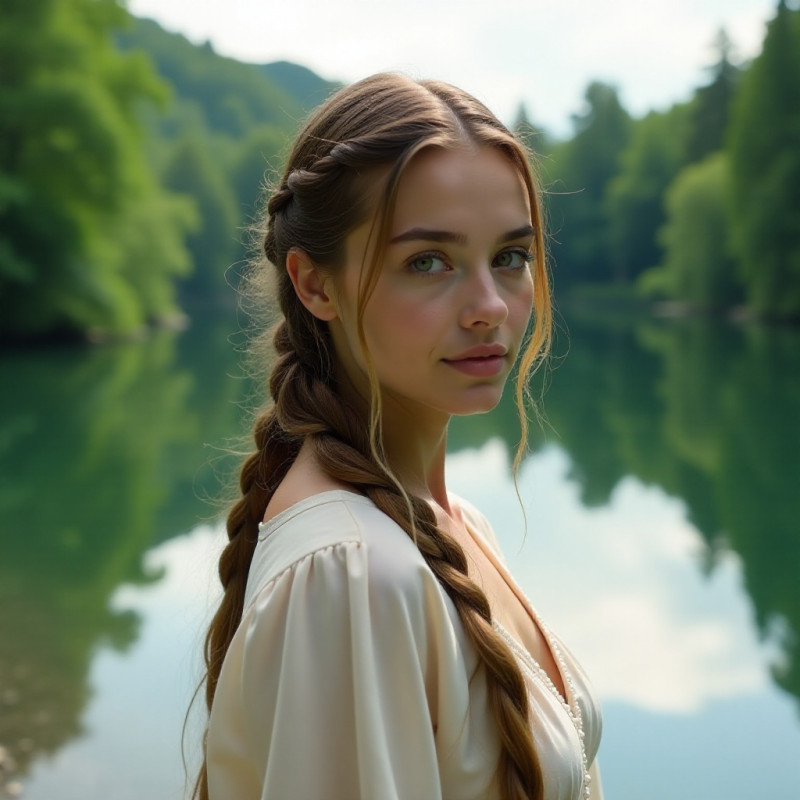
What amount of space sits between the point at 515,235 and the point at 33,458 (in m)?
11.5

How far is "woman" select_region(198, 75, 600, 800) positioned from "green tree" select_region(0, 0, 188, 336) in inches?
1007

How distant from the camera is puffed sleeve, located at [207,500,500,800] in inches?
52.4

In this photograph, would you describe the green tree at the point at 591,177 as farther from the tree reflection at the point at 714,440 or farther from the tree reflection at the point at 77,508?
the tree reflection at the point at 77,508

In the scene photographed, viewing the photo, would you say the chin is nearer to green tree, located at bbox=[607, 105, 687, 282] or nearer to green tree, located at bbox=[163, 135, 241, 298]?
green tree, located at bbox=[163, 135, 241, 298]

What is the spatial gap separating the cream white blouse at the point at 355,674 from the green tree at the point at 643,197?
66591mm

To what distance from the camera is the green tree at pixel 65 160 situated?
2631cm

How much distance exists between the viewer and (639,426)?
14859mm

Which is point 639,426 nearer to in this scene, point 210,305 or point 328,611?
point 328,611

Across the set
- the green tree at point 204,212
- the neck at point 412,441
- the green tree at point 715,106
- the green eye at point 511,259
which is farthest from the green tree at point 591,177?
A: the green eye at point 511,259

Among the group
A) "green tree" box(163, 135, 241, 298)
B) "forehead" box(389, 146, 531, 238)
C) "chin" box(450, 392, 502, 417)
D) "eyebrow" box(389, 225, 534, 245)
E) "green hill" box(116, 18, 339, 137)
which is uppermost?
"forehead" box(389, 146, 531, 238)

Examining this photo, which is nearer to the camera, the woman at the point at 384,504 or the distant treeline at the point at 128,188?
the woman at the point at 384,504

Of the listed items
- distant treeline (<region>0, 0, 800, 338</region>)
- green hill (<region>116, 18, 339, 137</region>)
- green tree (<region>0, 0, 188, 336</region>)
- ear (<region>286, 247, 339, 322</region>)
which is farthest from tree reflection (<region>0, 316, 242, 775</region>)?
green hill (<region>116, 18, 339, 137</region>)

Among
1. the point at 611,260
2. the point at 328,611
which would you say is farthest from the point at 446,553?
the point at 611,260

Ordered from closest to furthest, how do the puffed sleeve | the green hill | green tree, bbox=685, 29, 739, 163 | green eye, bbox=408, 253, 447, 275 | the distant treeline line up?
the puffed sleeve, green eye, bbox=408, 253, 447, 275, the distant treeline, green tree, bbox=685, 29, 739, 163, the green hill
